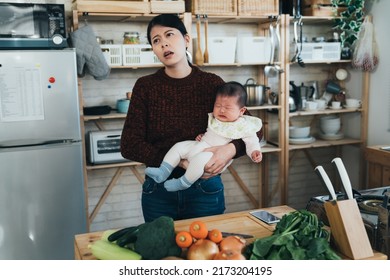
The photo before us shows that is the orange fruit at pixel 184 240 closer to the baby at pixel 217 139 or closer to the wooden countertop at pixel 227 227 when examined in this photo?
the wooden countertop at pixel 227 227

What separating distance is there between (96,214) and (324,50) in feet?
8.14

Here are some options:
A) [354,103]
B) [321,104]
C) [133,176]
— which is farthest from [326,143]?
[133,176]

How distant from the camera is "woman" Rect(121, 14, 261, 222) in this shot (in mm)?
1905

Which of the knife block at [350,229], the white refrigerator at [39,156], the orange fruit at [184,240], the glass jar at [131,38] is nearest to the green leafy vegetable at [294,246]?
the knife block at [350,229]

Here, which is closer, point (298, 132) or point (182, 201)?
point (182, 201)

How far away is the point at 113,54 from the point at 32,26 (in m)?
0.67

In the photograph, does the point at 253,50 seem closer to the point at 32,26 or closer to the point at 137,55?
the point at 137,55

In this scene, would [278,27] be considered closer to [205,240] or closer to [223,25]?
[223,25]

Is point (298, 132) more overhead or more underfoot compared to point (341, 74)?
more underfoot

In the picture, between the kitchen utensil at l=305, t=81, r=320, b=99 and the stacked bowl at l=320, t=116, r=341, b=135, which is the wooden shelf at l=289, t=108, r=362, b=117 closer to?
the stacked bowl at l=320, t=116, r=341, b=135

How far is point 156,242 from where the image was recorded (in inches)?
52.9

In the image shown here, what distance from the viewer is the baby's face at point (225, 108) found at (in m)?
1.99

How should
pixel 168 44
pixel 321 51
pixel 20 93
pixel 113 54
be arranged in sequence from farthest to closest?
1. pixel 321 51
2. pixel 113 54
3. pixel 20 93
4. pixel 168 44

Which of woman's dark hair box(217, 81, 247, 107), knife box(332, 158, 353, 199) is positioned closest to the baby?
woman's dark hair box(217, 81, 247, 107)
